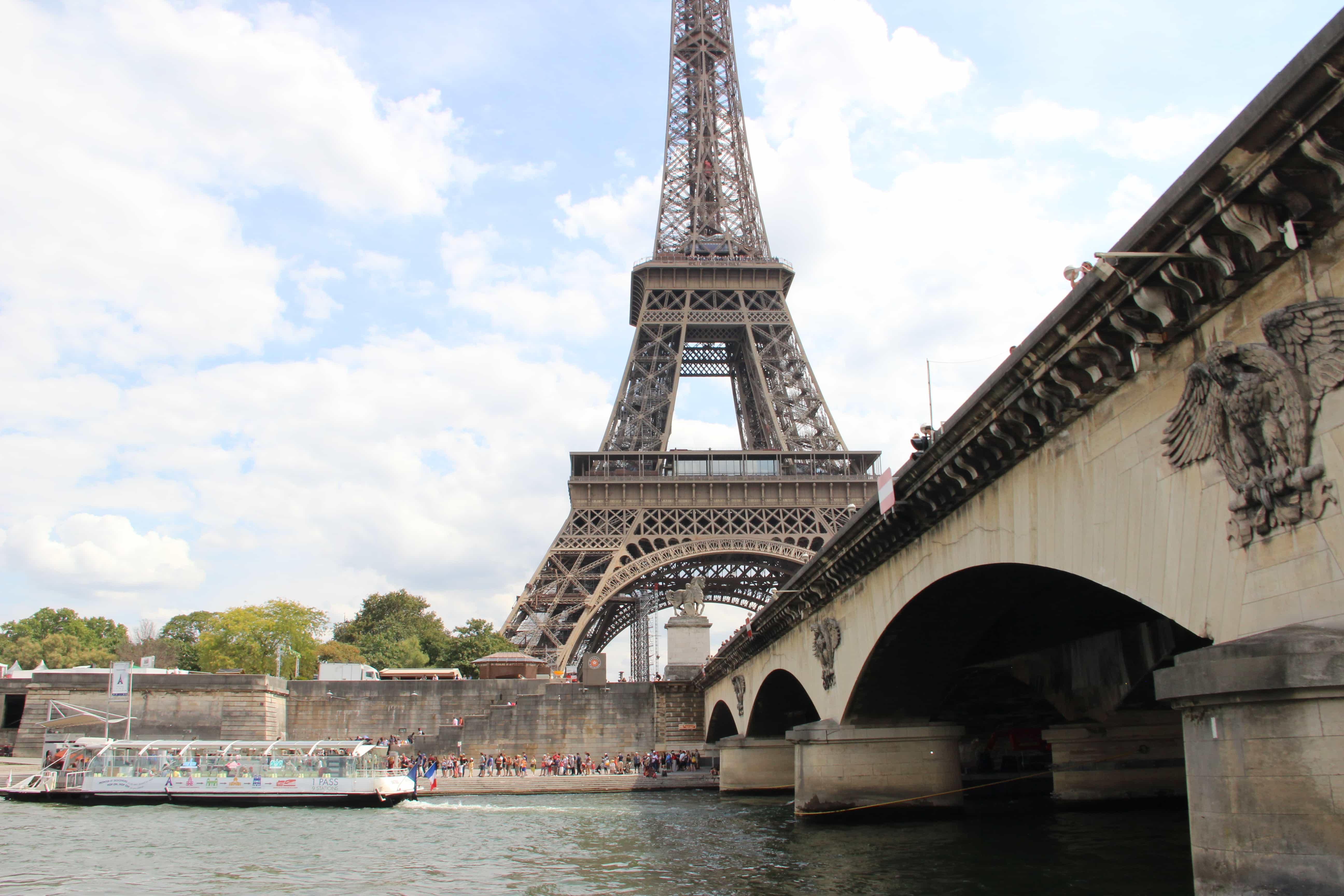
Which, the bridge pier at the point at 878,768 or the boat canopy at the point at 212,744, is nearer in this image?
the bridge pier at the point at 878,768

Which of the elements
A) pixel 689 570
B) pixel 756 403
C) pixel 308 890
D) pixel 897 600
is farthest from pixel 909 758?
pixel 756 403

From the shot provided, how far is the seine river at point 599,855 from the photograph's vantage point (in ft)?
55.2

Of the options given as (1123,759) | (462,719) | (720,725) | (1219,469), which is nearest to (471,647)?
(462,719)

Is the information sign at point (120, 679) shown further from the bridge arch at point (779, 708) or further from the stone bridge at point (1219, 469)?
the stone bridge at point (1219, 469)

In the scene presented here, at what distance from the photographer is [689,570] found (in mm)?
71875

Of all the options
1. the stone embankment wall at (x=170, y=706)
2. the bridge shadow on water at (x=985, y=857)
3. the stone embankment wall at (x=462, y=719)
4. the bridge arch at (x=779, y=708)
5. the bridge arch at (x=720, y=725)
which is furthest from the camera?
the stone embankment wall at (x=462, y=719)

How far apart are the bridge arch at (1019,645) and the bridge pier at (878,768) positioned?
17.6 inches

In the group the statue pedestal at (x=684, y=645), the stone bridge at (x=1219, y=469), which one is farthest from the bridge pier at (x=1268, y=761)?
the statue pedestal at (x=684, y=645)

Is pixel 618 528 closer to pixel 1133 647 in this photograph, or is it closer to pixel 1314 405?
pixel 1133 647

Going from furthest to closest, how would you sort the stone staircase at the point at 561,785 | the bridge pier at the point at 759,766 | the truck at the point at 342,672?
the truck at the point at 342,672 < the stone staircase at the point at 561,785 < the bridge pier at the point at 759,766

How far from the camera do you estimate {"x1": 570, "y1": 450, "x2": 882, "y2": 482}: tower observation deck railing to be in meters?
67.3

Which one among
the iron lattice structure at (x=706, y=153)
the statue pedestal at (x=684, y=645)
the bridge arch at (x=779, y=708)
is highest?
the iron lattice structure at (x=706, y=153)

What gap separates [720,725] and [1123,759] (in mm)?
26350

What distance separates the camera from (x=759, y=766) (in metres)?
40.8
